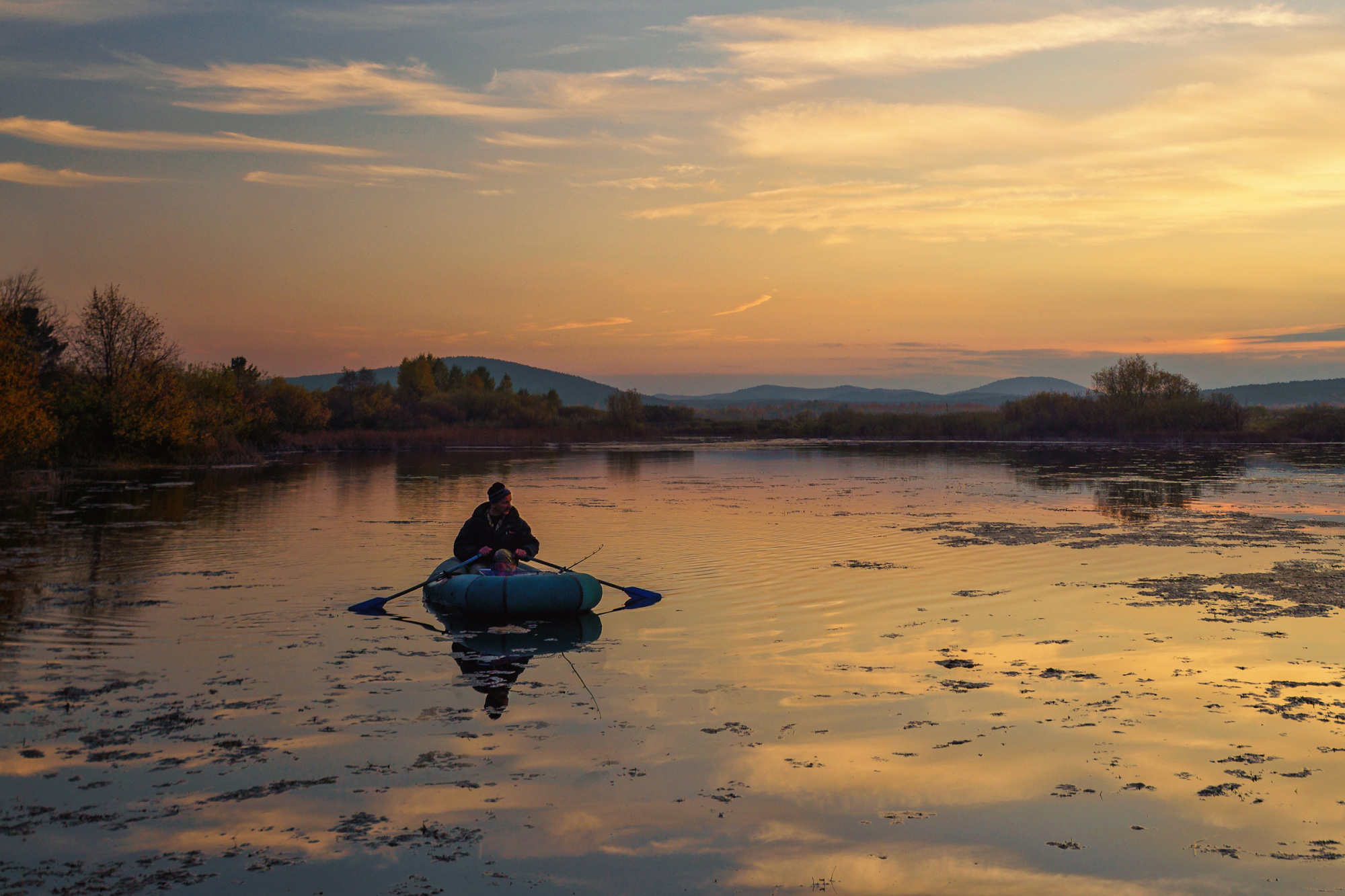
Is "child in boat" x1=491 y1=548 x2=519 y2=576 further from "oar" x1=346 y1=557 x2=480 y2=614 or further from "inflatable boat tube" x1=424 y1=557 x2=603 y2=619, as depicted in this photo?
"inflatable boat tube" x1=424 y1=557 x2=603 y2=619

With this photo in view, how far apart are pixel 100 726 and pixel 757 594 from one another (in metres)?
7.11

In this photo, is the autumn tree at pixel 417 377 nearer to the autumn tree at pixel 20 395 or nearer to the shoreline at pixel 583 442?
the shoreline at pixel 583 442

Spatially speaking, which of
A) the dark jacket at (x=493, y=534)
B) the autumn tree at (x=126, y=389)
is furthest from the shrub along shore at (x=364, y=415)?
the dark jacket at (x=493, y=534)

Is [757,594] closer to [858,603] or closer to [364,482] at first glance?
[858,603]

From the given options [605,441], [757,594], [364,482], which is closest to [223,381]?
[364,482]

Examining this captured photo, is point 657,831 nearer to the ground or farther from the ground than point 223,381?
nearer to the ground

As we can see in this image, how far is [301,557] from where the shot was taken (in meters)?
14.9

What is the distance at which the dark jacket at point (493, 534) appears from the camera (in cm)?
1201

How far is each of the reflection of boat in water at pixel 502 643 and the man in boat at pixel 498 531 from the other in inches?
37.8

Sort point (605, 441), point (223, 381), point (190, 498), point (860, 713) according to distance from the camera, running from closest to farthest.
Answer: point (860, 713) → point (190, 498) → point (223, 381) → point (605, 441)

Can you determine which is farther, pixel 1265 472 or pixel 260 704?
pixel 1265 472

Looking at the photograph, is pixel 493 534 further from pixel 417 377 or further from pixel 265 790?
pixel 417 377

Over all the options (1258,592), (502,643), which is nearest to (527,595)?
(502,643)

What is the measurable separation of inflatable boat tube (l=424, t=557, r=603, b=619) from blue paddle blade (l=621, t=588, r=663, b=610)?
793 millimetres
